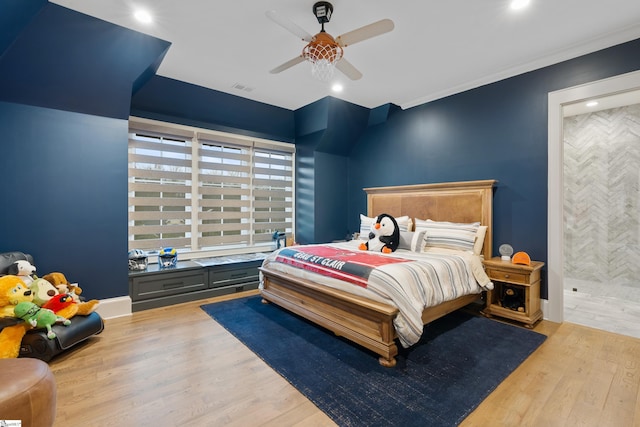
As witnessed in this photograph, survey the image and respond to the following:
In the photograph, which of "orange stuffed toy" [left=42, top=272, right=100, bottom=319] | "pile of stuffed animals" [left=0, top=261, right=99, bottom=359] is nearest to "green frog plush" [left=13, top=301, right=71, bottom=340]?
"pile of stuffed animals" [left=0, top=261, right=99, bottom=359]

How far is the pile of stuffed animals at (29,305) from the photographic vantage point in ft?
7.11

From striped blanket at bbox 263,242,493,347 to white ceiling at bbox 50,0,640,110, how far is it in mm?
2138

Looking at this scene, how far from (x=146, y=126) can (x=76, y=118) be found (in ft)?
2.68

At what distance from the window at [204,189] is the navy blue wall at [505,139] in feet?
7.20

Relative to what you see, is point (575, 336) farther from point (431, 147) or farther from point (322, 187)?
point (322, 187)

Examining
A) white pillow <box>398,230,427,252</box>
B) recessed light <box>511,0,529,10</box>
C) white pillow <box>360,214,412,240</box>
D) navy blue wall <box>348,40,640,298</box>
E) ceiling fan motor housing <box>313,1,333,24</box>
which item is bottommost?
white pillow <box>398,230,427,252</box>

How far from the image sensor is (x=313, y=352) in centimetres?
252

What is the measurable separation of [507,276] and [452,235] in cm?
70

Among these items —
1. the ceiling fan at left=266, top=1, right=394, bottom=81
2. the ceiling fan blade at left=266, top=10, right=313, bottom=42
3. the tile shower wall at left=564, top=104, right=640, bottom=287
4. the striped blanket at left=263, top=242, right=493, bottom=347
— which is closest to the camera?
the ceiling fan blade at left=266, top=10, right=313, bottom=42

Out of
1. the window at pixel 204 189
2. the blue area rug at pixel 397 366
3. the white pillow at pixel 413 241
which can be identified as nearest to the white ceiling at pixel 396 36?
the window at pixel 204 189

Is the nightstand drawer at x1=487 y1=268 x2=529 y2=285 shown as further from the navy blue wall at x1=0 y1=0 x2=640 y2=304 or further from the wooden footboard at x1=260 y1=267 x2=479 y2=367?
the navy blue wall at x1=0 y1=0 x2=640 y2=304

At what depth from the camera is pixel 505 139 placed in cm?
359

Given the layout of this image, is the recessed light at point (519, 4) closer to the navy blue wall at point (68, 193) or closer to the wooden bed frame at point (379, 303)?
the wooden bed frame at point (379, 303)

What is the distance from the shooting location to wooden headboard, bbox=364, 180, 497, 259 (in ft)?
11.8
